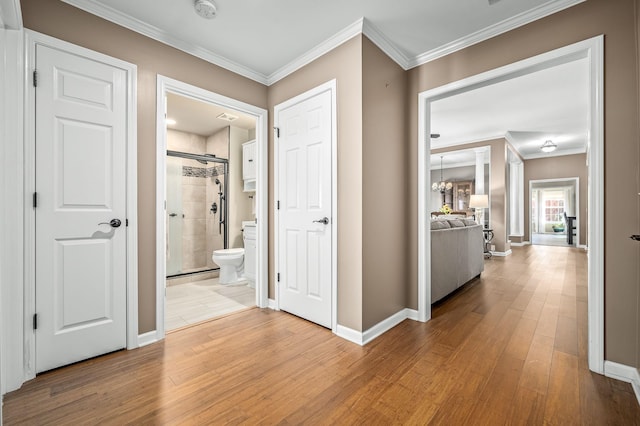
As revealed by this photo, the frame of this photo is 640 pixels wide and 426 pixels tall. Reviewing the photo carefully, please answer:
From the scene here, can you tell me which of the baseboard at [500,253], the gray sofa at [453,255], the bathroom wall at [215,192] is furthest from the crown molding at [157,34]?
the baseboard at [500,253]

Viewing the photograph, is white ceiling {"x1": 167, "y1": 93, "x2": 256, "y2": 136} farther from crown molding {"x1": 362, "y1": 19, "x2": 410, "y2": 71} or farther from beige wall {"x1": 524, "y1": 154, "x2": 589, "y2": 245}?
beige wall {"x1": 524, "y1": 154, "x2": 589, "y2": 245}

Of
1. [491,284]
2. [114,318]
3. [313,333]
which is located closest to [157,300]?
[114,318]

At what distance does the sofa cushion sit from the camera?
3.24 m

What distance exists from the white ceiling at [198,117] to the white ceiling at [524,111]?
10.6 feet

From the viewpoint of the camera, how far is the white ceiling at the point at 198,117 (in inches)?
154

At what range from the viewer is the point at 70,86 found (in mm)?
1944

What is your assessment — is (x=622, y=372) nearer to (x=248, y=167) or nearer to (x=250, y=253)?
(x=250, y=253)

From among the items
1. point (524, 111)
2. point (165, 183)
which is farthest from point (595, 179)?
point (524, 111)

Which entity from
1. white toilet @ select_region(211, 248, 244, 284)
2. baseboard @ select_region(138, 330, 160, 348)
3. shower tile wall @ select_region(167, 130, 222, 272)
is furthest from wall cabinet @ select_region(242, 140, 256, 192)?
baseboard @ select_region(138, 330, 160, 348)

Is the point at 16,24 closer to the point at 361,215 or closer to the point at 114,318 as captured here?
the point at 114,318

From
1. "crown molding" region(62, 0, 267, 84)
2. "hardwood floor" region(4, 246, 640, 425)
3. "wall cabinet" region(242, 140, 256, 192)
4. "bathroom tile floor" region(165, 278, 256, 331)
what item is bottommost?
"bathroom tile floor" region(165, 278, 256, 331)

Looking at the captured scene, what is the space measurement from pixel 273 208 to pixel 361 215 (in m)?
1.18

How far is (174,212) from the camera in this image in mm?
4707

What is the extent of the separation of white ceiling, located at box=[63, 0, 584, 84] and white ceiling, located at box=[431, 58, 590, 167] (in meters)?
1.20
